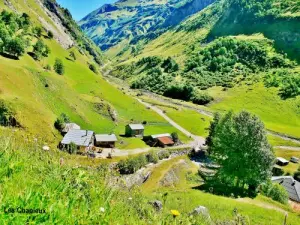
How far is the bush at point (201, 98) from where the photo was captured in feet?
598

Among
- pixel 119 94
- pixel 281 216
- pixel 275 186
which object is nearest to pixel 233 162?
pixel 275 186

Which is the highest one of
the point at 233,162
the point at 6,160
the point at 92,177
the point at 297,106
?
the point at 6,160

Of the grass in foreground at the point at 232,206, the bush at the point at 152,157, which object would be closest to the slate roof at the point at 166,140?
the bush at the point at 152,157

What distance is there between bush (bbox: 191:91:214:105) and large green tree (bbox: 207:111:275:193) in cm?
12304

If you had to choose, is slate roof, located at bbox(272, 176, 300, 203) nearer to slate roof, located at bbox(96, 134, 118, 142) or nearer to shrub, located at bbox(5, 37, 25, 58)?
slate roof, located at bbox(96, 134, 118, 142)

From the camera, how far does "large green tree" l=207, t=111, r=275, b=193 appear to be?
55.1 metres

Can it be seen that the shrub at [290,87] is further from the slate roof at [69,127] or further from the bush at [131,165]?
the slate roof at [69,127]

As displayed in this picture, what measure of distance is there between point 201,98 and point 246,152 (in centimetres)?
12838

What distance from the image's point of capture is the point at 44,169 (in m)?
8.52

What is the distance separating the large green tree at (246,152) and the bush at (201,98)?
404 ft

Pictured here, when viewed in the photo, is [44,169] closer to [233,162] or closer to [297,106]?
[233,162]

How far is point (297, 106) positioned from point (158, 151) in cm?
10608

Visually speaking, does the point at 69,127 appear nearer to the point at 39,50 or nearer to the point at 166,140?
the point at 166,140

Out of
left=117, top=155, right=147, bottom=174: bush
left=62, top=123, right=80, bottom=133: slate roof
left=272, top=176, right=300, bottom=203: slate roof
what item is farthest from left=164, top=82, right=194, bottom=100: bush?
left=117, top=155, right=147, bottom=174: bush
